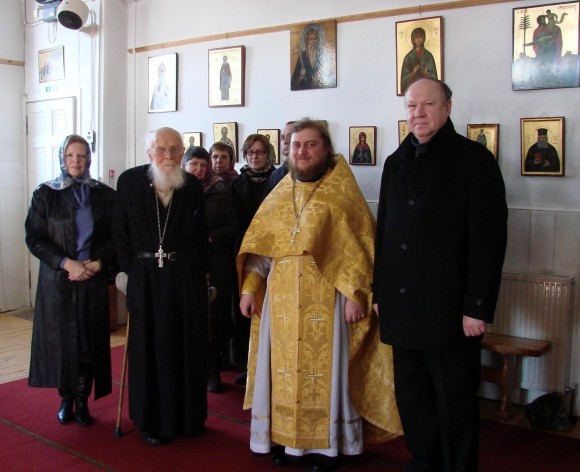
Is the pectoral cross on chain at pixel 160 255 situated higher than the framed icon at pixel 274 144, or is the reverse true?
the framed icon at pixel 274 144

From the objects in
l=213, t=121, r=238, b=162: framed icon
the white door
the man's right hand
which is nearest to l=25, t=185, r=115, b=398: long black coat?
the man's right hand

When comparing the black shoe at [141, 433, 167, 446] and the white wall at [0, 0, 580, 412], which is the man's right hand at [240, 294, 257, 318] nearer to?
the black shoe at [141, 433, 167, 446]

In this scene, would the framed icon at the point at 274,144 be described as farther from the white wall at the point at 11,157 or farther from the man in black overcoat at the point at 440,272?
the white wall at the point at 11,157

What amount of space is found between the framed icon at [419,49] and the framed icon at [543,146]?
708 mm

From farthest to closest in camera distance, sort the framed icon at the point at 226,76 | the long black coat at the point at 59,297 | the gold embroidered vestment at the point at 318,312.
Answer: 1. the framed icon at the point at 226,76
2. the long black coat at the point at 59,297
3. the gold embroidered vestment at the point at 318,312

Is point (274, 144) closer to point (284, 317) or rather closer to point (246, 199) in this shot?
point (246, 199)

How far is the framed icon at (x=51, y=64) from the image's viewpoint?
6.40 meters

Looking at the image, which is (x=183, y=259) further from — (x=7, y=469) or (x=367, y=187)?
(x=367, y=187)

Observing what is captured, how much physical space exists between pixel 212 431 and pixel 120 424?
1.73ft

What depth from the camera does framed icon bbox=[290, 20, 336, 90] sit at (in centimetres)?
471

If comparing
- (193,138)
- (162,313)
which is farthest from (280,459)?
(193,138)

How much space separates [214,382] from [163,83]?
3029mm

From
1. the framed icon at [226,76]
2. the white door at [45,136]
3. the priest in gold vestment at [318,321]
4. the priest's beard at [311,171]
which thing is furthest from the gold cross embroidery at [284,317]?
the white door at [45,136]

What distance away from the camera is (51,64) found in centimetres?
649
